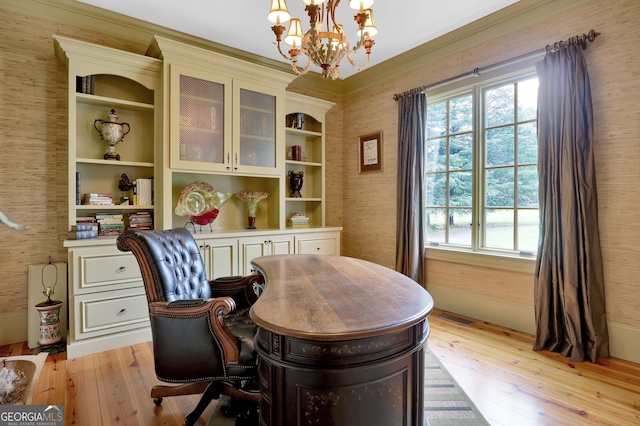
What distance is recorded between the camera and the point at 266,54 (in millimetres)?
3709

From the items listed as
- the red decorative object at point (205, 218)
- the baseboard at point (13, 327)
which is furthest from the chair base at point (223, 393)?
the baseboard at point (13, 327)

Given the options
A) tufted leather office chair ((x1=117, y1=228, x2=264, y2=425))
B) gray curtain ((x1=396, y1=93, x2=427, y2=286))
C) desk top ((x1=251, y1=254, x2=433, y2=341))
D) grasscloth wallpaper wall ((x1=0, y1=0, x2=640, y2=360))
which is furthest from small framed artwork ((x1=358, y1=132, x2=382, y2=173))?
tufted leather office chair ((x1=117, y1=228, x2=264, y2=425))

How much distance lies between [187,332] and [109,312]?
150 cm

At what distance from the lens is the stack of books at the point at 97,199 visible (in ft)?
8.89

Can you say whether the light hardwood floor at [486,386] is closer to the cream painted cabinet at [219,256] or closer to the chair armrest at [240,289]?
the chair armrest at [240,289]

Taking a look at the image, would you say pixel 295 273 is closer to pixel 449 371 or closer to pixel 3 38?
pixel 449 371

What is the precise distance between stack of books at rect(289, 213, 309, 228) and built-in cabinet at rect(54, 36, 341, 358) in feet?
0.93

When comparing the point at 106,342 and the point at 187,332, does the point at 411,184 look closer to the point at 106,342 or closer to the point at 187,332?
the point at 187,332

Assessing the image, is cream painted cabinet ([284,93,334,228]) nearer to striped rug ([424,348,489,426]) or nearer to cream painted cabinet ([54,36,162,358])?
cream painted cabinet ([54,36,162,358])

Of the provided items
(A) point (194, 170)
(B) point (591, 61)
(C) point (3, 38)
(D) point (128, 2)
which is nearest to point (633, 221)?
(B) point (591, 61)

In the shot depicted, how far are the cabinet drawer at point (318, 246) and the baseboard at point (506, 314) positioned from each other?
47.1 inches

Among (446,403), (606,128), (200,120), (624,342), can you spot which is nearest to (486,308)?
(624,342)

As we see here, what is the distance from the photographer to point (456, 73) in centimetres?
334

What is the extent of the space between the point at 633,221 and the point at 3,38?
4.90 m
